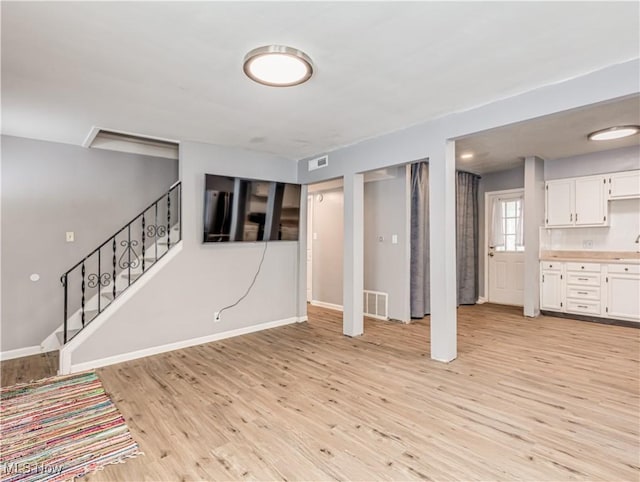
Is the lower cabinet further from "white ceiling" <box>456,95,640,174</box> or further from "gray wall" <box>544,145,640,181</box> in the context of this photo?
"white ceiling" <box>456,95,640,174</box>

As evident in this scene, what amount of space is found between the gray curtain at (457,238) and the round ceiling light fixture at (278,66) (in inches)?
128

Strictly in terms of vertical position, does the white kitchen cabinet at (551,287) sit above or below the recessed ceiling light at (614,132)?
below

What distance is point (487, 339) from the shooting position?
4406 mm

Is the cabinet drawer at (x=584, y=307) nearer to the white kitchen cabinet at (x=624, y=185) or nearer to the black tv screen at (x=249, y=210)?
the white kitchen cabinet at (x=624, y=185)

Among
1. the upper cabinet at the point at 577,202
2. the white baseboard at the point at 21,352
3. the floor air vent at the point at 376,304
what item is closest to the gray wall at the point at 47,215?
the white baseboard at the point at 21,352

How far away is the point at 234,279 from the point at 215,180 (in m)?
1.35

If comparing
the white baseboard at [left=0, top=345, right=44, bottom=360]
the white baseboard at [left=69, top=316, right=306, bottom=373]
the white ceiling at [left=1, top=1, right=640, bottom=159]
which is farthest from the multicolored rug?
the white ceiling at [left=1, top=1, right=640, bottom=159]

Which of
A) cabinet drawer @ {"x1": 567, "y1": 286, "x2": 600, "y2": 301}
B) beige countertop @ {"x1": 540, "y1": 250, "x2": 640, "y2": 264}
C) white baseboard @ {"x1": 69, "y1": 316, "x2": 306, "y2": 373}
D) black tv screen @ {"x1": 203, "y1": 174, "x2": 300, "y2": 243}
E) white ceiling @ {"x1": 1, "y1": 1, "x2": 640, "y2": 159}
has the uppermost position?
white ceiling @ {"x1": 1, "y1": 1, "x2": 640, "y2": 159}

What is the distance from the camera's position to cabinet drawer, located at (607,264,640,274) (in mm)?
4887

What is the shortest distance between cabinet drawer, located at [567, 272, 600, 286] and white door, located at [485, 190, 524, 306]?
1020 millimetres

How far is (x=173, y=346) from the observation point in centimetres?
410

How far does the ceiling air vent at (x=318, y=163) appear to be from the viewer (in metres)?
4.88

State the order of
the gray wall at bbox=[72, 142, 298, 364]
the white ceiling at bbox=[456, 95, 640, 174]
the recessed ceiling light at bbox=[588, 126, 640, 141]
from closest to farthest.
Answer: the white ceiling at bbox=[456, 95, 640, 174], the gray wall at bbox=[72, 142, 298, 364], the recessed ceiling light at bbox=[588, 126, 640, 141]

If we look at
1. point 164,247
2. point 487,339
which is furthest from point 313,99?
point 487,339
